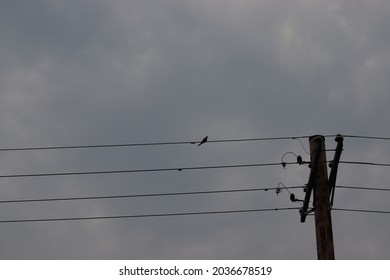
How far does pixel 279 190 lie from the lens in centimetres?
2008

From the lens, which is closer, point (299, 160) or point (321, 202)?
point (321, 202)

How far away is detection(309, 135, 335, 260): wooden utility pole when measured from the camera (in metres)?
17.0

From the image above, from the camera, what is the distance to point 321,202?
17859 millimetres

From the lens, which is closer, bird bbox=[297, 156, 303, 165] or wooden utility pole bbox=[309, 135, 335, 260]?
Result: wooden utility pole bbox=[309, 135, 335, 260]

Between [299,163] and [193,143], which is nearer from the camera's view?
[299,163]

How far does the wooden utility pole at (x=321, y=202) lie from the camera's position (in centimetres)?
1703

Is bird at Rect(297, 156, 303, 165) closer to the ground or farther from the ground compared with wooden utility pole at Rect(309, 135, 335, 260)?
farther from the ground

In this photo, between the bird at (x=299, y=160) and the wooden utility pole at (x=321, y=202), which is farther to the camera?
the bird at (x=299, y=160)

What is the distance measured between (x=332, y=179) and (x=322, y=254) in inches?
84.2

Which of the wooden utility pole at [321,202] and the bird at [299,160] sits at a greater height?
the bird at [299,160]

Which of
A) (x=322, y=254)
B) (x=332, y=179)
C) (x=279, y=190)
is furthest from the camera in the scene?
(x=279, y=190)

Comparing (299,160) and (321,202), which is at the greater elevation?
(299,160)
